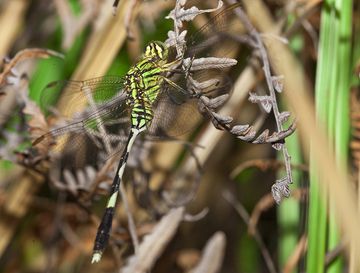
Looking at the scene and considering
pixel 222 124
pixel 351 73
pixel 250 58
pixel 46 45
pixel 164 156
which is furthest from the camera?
pixel 46 45

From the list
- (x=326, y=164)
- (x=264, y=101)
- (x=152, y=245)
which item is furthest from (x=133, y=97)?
(x=326, y=164)

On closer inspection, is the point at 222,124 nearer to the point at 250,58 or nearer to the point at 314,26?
the point at 250,58

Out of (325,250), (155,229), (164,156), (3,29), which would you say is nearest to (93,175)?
(155,229)

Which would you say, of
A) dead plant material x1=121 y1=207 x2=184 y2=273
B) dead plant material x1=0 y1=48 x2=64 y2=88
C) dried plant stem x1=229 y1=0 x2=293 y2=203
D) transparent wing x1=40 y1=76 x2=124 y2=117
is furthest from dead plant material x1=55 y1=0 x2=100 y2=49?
dead plant material x1=121 y1=207 x2=184 y2=273

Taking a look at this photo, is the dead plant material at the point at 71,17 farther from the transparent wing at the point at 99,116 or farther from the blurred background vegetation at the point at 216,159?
the transparent wing at the point at 99,116

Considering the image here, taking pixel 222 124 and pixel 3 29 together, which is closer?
pixel 222 124

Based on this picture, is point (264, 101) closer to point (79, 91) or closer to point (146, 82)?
point (146, 82)

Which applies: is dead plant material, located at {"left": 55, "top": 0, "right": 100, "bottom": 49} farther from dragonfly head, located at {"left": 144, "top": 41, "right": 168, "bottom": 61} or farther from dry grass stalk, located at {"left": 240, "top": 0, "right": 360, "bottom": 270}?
dry grass stalk, located at {"left": 240, "top": 0, "right": 360, "bottom": 270}
